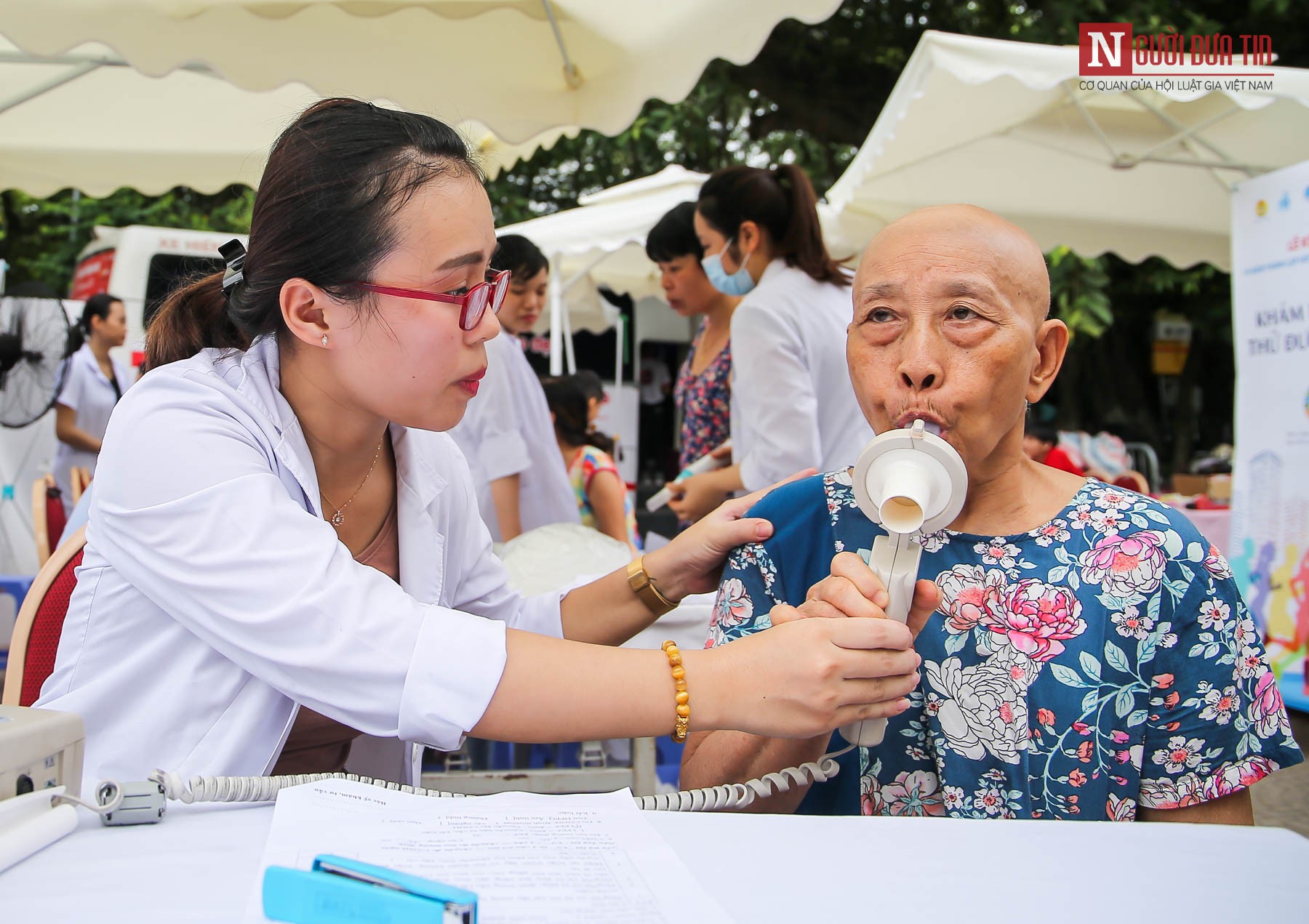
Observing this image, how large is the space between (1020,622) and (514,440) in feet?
9.44

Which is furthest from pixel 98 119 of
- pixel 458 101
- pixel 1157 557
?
pixel 1157 557

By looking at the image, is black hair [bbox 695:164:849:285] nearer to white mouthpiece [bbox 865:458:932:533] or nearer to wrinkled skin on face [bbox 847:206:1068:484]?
wrinkled skin on face [bbox 847:206:1068:484]

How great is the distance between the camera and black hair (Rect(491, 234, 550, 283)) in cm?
445

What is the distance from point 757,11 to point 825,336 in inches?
42.1

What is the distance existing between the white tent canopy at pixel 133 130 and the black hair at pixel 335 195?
359 cm

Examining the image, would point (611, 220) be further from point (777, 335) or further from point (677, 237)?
point (777, 335)

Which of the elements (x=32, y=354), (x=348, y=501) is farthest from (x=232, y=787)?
(x=32, y=354)

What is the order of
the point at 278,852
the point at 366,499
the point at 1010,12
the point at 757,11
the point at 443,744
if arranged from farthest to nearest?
the point at 1010,12 < the point at 757,11 < the point at 366,499 < the point at 443,744 < the point at 278,852

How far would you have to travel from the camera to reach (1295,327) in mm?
4887

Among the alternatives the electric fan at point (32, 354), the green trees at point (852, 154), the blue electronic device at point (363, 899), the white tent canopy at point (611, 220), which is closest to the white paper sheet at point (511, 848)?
the blue electronic device at point (363, 899)

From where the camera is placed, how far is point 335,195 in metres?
1.54

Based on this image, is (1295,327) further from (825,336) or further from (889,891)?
(889,891)

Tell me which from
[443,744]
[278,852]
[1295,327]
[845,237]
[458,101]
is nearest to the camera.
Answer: [278,852]

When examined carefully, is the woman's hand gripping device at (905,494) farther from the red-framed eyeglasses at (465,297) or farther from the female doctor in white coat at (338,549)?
the red-framed eyeglasses at (465,297)
